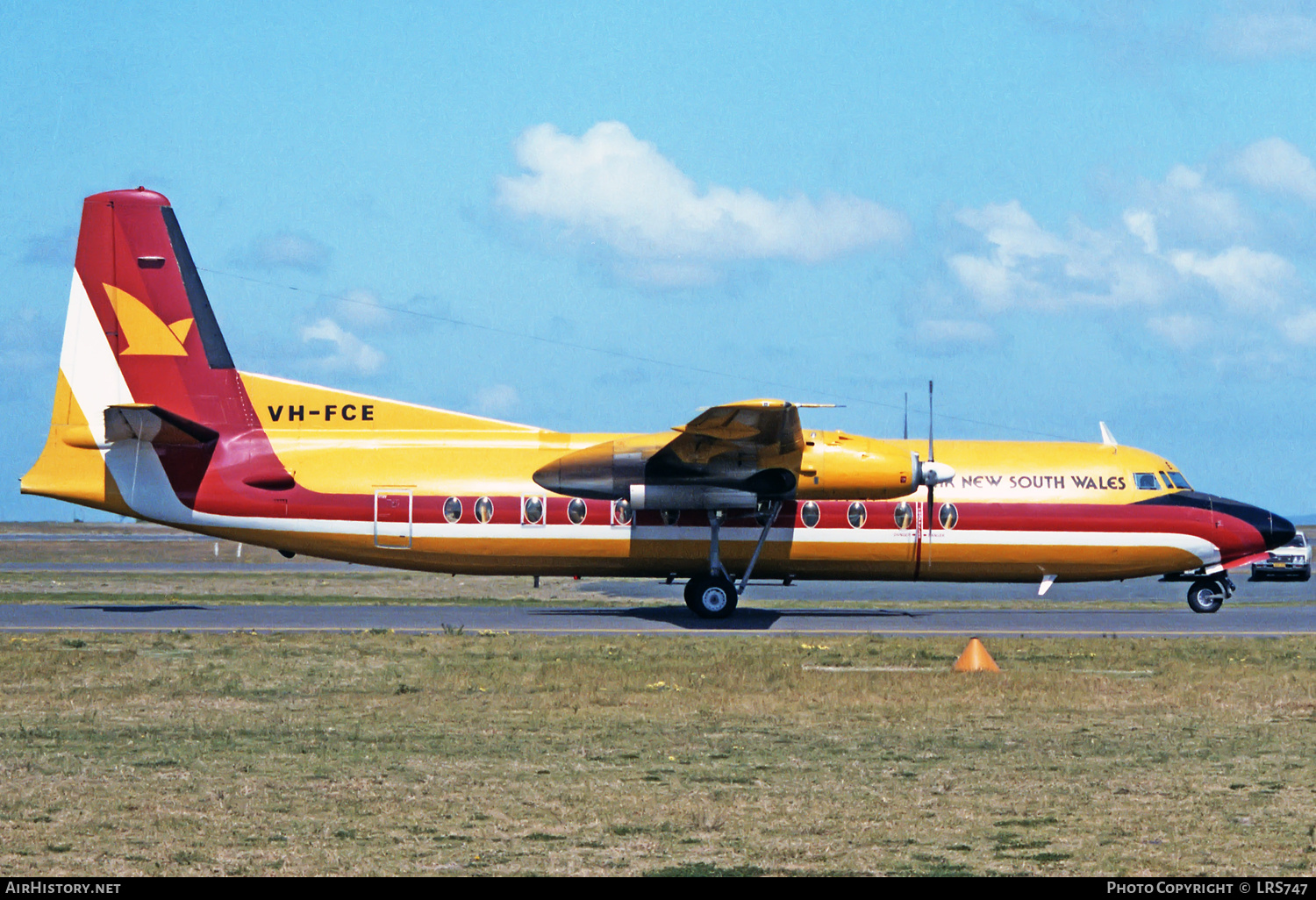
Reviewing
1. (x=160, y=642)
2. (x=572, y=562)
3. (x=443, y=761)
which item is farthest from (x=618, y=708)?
Answer: (x=572, y=562)

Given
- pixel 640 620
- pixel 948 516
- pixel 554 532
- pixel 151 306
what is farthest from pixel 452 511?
pixel 948 516

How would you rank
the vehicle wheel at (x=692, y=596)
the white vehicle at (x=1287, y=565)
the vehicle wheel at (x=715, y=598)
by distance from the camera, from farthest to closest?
the white vehicle at (x=1287, y=565) → the vehicle wheel at (x=692, y=596) → the vehicle wheel at (x=715, y=598)

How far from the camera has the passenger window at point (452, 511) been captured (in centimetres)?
3039

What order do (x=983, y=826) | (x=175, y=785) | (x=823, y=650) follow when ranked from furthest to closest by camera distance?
(x=823, y=650) < (x=175, y=785) < (x=983, y=826)

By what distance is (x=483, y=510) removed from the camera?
30.5 metres

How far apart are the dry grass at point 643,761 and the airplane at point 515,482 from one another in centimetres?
593

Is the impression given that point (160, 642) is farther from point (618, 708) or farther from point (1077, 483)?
point (1077, 483)

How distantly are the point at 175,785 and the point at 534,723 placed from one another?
5392mm

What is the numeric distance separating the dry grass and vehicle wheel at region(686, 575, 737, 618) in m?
6.35

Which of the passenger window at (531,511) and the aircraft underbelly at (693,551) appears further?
the passenger window at (531,511)

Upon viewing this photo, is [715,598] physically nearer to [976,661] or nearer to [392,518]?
[392,518]

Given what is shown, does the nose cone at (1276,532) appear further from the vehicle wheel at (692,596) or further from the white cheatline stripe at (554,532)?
the vehicle wheel at (692,596)

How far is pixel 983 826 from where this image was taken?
35.2 ft

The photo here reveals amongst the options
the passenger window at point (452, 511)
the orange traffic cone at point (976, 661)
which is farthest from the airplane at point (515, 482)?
the orange traffic cone at point (976, 661)
